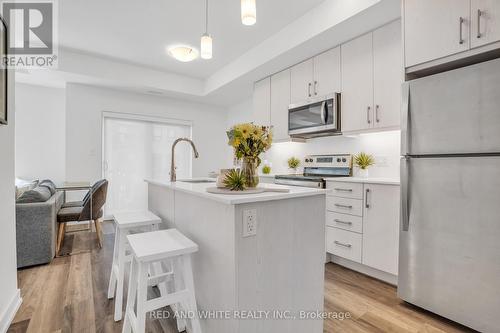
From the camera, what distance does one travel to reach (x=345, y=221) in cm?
262

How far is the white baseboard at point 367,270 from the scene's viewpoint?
2.34 metres

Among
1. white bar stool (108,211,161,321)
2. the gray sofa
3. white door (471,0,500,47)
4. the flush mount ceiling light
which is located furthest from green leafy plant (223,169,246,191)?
the gray sofa

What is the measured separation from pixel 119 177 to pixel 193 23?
10.6 ft

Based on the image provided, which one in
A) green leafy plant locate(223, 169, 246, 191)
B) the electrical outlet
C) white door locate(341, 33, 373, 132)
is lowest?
the electrical outlet

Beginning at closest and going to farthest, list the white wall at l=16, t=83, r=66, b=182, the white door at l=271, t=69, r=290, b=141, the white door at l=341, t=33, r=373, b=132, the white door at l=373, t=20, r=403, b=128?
1. the white door at l=373, t=20, r=403, b=128
2. the white door at l=341, t=33, r=373, b=132
3. the white door at l=271, t=69, r=290, b=141
4. the white wall at l=16, t=83, r=66, b=182

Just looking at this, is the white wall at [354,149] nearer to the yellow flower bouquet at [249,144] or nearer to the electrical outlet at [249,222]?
the yellow flower bouquet at [249,144]

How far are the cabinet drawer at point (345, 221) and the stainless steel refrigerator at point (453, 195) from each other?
0.54 metres

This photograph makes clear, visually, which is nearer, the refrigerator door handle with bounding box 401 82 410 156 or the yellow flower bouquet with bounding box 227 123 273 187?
the yellow flower bouquet with bounding box 227 123 273 187

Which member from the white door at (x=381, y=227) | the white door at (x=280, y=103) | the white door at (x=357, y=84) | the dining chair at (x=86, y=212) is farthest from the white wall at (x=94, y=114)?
the white door at (x=381, y=227)

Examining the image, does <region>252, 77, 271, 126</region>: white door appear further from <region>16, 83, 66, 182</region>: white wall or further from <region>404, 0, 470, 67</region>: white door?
<region>16, 83, 66, 182</region>: white wall

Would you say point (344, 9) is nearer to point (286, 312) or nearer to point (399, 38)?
point (399, 38)

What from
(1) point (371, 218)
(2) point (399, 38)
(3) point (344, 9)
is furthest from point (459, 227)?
(3) point (344, 9)

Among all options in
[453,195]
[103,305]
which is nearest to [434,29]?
[453,195]

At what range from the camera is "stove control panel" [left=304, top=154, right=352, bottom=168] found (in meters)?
3.11
